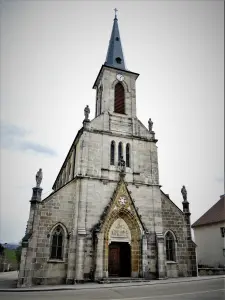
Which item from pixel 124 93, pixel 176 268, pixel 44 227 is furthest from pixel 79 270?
pixel 124 93

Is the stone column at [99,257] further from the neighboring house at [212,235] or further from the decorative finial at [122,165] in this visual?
the neighboring house at [212,235]

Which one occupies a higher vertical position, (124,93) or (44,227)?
(124,93)

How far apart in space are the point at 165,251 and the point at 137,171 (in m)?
6.82

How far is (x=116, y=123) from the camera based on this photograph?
23.0 metres

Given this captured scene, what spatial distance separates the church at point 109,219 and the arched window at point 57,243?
0.01 metres

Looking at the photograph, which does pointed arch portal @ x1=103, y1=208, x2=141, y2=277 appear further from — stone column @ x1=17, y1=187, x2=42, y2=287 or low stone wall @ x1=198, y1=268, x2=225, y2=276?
low stone wall @ x1=198, y1=268, x2=225, y2=276

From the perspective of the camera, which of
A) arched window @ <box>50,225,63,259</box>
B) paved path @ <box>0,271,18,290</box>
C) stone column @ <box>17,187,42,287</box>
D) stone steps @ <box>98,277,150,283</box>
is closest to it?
stone column @ <box>17,187,42,287</box>

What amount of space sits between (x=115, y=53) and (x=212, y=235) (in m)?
25.5

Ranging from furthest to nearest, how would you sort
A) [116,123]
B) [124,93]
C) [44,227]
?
[124,93] < [116,123] < [44,227]

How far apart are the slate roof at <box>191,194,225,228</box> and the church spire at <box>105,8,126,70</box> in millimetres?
21562

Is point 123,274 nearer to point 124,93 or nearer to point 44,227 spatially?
point 44,227

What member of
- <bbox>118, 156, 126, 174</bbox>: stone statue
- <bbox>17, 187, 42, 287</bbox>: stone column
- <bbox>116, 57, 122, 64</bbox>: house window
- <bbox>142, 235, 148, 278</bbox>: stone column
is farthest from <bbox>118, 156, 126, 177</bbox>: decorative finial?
<bbox>116, 57, 122, 64</bbox>: house window

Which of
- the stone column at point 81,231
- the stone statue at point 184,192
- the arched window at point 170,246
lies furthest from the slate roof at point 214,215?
the stone column at point 81,231

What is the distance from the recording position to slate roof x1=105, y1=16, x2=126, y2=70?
2736cm
